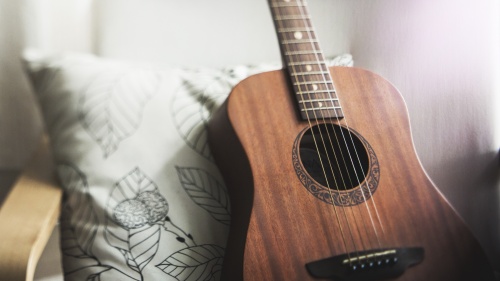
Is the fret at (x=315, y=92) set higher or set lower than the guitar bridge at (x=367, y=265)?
higher

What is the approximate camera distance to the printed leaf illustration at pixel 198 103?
0.74m

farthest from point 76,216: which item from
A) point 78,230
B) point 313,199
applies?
point 313,199

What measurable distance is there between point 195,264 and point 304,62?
1.31 ft

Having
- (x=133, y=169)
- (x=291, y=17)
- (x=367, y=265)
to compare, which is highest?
(x=291, y=17)

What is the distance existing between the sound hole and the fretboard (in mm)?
34

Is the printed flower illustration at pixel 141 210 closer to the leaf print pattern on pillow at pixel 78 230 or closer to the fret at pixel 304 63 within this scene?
the leaf print pattern on pillow at pixel 78 230

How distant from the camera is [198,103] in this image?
0.77 metres

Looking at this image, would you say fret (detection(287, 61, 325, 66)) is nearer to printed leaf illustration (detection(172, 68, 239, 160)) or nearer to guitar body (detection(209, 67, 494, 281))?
guitar body (detection(209, 67, 494, 281))

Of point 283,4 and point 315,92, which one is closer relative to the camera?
point 315,92

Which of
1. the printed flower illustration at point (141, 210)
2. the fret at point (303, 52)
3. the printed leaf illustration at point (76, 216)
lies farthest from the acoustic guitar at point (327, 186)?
the printed leaf illustration at point (76, 216)

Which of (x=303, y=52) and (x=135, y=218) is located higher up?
(x=303, y=52)

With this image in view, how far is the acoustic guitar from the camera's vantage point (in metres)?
0.58

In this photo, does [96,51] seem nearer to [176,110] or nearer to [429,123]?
[176,110]

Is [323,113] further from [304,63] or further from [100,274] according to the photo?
[100,274]
